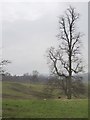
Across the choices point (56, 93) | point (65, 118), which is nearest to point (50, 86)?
point (56, 93)

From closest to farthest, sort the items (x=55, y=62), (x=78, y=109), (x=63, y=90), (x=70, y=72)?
(x=78, y=109) < (x=70, y=72) < (x=55, y=62) < (x=63, y=90)

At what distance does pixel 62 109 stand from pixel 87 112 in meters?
2.02

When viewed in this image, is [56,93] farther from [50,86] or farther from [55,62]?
[55,62]

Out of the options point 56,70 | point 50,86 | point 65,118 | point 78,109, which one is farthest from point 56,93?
point 65,118

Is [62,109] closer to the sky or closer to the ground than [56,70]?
closer to the ground

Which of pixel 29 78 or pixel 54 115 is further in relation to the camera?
pixel 29 78

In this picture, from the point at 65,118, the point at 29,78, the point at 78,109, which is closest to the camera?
the point at 65,118

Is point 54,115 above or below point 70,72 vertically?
below

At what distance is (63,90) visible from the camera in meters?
47.0

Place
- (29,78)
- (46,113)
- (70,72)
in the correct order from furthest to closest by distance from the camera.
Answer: (29,78) < (70,72) < (46,113)

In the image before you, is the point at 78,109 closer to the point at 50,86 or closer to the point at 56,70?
the point at 56,70

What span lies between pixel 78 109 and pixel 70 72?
1530 centimetres

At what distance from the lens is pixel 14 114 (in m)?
19.3

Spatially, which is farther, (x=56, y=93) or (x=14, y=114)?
(x=56, y=93)
